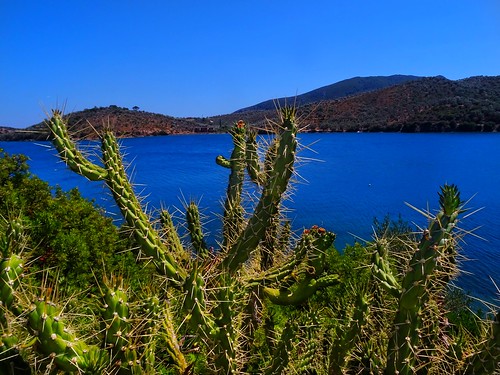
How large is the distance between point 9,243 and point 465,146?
55.0 metres

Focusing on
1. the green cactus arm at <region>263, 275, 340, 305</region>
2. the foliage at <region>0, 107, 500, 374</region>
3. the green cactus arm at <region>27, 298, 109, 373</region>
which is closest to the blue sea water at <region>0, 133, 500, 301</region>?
the foliage at <region>0, 107, 500, 374</region>

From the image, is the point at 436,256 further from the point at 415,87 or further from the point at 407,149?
the point at 415,87

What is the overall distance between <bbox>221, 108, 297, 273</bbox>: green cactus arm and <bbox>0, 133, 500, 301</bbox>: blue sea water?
0.18 metres

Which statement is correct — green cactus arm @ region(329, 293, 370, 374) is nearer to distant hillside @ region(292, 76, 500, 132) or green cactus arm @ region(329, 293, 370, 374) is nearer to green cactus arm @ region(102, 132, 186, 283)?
green cactus arm @ region(102, 132, 186, 283)

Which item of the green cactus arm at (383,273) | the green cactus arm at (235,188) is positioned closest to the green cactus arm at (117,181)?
the green cactus arm at (235,188)

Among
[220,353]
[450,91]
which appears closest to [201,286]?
[220,353]

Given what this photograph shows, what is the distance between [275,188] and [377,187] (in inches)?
1146

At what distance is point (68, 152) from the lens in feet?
9.50

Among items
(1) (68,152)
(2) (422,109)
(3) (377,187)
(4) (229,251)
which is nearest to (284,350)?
(4) (229,251)

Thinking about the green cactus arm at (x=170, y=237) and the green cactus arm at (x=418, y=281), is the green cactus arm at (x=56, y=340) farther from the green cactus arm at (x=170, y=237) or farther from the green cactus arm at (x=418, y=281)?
the green cactus arm at (x=418, y=281)

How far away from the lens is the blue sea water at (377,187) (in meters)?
14.3

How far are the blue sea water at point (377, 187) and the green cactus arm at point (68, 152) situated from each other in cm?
20

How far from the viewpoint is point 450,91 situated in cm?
6988

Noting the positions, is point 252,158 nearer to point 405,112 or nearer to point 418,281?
point 418,281
